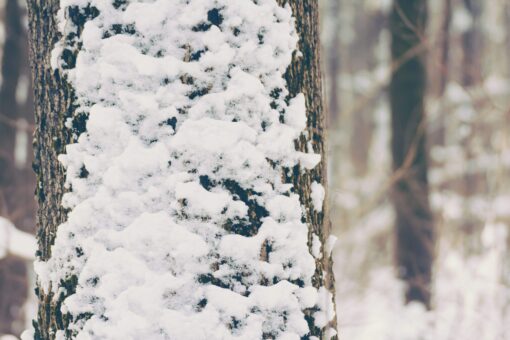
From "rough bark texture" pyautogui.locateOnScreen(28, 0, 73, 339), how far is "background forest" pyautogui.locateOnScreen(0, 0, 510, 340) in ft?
2.16

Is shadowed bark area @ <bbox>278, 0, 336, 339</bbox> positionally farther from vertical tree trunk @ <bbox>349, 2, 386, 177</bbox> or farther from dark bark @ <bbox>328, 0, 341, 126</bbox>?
vertical tree trunk @ <bbox>349, 2, 386, 177</bbox>

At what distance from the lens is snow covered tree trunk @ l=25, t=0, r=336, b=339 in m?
1.10

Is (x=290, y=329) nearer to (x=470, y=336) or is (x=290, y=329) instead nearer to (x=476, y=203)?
(x=470, y=336)

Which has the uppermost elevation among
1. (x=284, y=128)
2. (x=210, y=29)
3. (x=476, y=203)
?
(x=210, y=29)

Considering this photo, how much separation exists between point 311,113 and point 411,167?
15.4 ft

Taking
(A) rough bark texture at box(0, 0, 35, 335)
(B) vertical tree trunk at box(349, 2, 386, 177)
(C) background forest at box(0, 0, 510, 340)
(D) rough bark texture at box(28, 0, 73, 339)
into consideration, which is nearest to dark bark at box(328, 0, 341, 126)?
(C) background forest at box(0, 0, 510, 340)

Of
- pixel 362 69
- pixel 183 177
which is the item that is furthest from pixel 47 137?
pixel 362 69

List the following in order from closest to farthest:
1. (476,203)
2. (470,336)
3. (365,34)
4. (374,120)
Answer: (470,336)
(476,203)
(374,120)
(365,34)

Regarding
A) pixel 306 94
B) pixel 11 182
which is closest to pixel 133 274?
pixel 306 94

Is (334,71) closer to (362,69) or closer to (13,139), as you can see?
(362,69)

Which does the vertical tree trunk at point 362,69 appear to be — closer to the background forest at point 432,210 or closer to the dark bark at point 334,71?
the background forest at point 432,210

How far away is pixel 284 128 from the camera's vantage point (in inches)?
46.3

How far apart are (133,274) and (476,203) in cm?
979

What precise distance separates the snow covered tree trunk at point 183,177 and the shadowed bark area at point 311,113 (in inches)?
0.7
